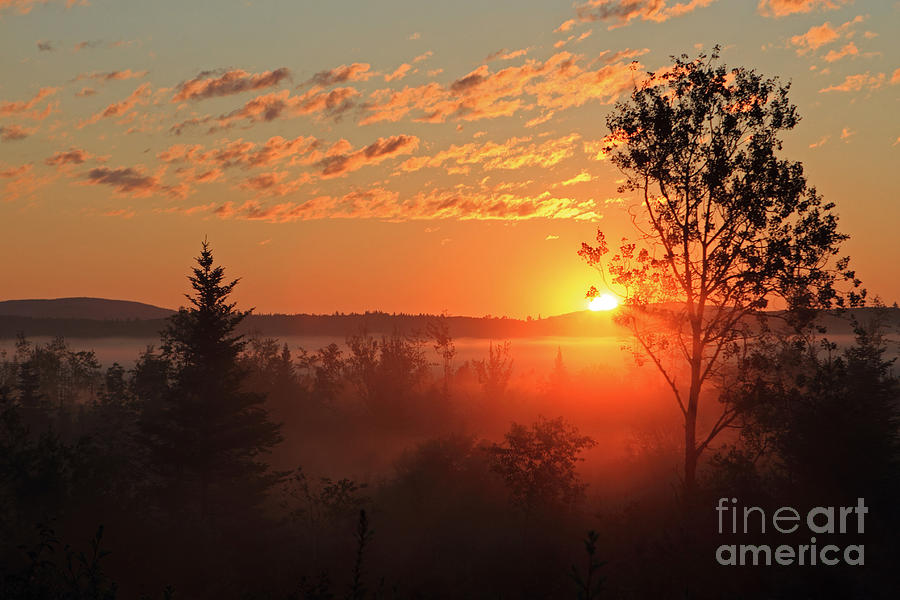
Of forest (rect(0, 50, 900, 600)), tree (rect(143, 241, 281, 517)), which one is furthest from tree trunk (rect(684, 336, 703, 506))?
tree (rect(143, 241, 281, 517))

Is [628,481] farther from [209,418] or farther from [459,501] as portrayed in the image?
[209,418]

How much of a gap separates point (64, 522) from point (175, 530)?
5.73 m

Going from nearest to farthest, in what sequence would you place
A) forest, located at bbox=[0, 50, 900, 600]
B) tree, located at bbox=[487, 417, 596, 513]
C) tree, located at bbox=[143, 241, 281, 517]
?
1. forest, located at bbox=[0, 50, 900, 600]
2. tree, located at bbox=[487, 417, 596, 513]
3. tree, located at bbox=[143, 241, 281, 517]

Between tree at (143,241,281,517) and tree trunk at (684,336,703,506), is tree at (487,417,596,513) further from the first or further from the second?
tree at (143,241,281,517)

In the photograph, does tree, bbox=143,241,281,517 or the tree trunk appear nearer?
the tree trunk

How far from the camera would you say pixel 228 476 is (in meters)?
41.9

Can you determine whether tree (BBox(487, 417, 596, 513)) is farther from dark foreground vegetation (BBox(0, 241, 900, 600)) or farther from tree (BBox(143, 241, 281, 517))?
tree (BBox(143, 241, 281, 517))

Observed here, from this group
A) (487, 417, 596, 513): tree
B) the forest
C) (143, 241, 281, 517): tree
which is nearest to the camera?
the forest

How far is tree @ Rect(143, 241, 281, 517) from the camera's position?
41531 mm

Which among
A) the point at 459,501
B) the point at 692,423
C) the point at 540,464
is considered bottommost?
the point at 459,501

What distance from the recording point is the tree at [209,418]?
4153 cm

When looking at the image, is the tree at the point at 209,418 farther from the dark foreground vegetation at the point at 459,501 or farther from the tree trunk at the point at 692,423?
the tree trunk at the point at 692,423

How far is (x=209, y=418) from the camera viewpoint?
42.1 m

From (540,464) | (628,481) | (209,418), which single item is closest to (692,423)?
(540,464)
